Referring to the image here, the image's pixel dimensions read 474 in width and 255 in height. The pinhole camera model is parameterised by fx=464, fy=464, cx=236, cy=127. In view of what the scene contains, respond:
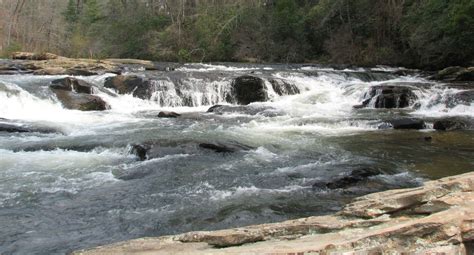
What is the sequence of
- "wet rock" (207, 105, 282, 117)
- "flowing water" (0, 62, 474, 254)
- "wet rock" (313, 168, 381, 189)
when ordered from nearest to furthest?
"flowing water" (0, 62, 474, 254), "wet rock" (313, 168, 381, 189), "wet rock" (207, 105, 282, 117)

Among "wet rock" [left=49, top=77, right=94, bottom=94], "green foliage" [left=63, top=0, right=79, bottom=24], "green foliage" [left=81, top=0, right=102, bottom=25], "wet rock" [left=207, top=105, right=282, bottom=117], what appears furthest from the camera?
"green foliage" [left=63, top=0, right=79, bottom=24]

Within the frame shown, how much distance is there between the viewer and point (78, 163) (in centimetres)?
880

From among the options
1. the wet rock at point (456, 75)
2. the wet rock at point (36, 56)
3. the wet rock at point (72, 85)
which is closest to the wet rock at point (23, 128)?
the wet rock at point (72, 85)

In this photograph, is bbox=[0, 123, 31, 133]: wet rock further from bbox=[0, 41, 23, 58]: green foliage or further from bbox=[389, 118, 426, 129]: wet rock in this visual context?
bbox=[0, 41, 23, 58]: green foliage

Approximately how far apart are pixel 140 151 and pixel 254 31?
30836 millimetres

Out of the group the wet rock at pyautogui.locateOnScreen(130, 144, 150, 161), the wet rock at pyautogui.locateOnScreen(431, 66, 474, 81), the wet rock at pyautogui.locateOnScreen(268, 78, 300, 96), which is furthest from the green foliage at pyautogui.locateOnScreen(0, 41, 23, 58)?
the wet rock at pyautogui.locateOnScreen(130, 144, 150, 161)

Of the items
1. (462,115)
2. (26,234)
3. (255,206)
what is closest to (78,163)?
(26,234)

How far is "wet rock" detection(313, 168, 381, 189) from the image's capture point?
7.28m

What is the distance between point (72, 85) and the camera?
689 inches

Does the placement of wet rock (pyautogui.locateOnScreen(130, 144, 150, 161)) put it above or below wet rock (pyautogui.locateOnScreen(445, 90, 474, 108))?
below

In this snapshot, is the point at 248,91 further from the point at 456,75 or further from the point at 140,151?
the point at 140,151

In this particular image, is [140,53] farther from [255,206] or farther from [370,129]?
[255,206]

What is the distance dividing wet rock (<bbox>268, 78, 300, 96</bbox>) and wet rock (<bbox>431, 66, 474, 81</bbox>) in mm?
6665

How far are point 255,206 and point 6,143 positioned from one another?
270 inches
